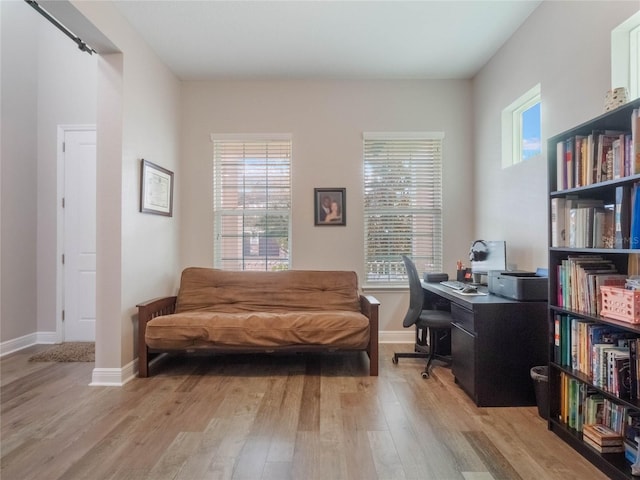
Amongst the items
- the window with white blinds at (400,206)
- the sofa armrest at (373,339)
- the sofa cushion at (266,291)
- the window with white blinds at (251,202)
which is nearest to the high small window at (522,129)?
the window with white blinds at (400,206)

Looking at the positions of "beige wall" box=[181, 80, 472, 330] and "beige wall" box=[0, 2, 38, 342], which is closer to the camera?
"beige wall" box=[0, 2, 38, 342]

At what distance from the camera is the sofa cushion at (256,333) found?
282 cm

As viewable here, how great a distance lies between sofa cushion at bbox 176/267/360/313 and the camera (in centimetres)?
344

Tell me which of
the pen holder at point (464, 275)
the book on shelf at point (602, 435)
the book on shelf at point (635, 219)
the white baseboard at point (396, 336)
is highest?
the book on shelf at point (635, 219)

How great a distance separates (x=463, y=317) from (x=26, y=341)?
14.8 ft

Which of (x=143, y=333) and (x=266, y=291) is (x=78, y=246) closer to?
(x=143, y=333)

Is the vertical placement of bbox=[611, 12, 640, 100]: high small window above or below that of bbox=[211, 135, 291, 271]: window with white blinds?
above

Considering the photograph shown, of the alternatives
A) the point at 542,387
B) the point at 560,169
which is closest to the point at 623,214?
the point at 560,169

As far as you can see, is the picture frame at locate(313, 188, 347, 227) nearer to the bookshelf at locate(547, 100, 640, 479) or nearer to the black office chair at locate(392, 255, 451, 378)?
the black office chair at locate(392, 255, 451, 378)

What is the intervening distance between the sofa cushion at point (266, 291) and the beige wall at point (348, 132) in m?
0.29

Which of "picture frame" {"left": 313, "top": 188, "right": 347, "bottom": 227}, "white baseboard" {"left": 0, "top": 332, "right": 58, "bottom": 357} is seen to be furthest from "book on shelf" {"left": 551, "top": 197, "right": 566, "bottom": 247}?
"white baseboard" {"left": 0, "top": 332, "right": 58, "bottom": 357}

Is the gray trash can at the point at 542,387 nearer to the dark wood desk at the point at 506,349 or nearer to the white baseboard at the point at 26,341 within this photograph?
the dark wood desk at the point at 506,349

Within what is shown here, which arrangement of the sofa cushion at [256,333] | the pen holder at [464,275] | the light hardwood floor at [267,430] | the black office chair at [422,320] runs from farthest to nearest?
the pen holder at [464,275] → the black office chair at [422,320] → the sofa cushion at [256,333] → the light hardwood floor at [267,430]

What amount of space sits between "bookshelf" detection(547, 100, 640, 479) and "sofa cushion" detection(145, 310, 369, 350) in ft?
4.63
